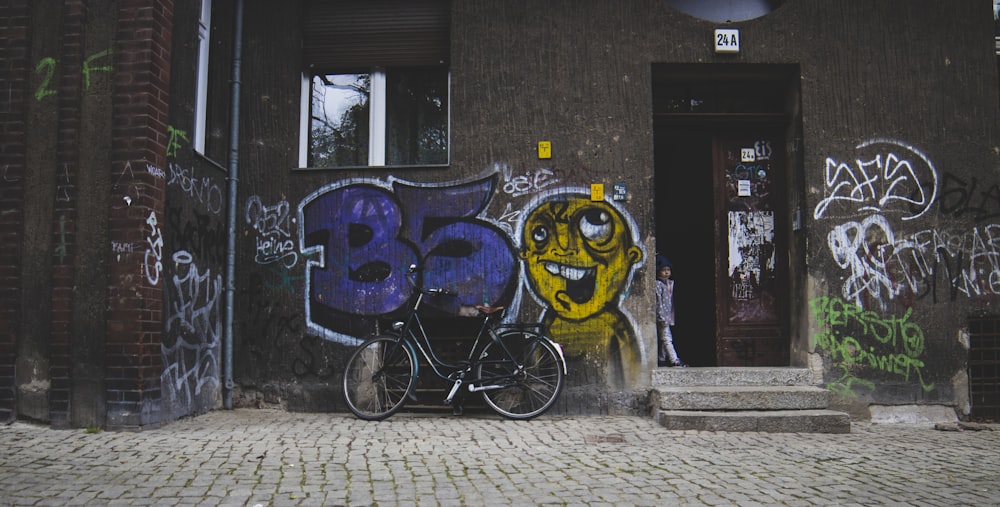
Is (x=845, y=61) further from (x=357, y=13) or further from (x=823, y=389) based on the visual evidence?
(x=357, y=13)

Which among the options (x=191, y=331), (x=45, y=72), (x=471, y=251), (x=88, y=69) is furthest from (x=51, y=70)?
(x=471, y=251)

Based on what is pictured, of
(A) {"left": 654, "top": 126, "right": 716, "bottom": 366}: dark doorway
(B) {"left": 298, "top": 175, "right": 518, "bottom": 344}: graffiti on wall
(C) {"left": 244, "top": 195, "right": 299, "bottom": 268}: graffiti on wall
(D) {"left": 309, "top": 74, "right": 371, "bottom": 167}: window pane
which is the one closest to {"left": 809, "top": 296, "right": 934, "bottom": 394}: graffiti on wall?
(A) {"left": 654, "top": 126, "right": 716, "bottom": 366}: dark doorway

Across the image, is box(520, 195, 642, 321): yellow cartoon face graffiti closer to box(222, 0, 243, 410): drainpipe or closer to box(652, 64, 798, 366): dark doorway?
box(652, 64, 798, 366): dark doorway

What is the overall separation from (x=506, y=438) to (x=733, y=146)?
4084 millimetres

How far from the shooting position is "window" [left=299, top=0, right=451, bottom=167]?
776 centimetres

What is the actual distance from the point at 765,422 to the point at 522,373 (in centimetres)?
220

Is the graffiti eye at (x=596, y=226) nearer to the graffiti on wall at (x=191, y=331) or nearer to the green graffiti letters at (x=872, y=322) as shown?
the green graffiti letters at (x=872, y=322)

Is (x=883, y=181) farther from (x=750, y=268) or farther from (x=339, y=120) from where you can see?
(x=339, y=120)

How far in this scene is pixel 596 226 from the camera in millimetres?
7508

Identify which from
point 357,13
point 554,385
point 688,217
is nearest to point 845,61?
point 688,217

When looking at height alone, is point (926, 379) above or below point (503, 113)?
below

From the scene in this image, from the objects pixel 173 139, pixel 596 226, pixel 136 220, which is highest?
pixel 173 139

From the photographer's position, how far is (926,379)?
24.2 ft

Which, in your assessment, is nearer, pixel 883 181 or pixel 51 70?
pixel 51 70
